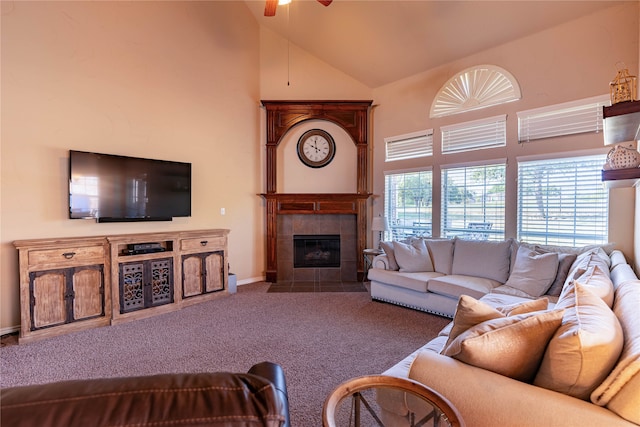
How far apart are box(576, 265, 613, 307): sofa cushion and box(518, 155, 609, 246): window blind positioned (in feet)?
4.81

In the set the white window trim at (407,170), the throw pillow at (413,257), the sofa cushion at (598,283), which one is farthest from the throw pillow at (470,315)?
the white window trim at (407,170)

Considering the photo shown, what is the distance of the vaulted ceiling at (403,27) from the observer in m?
3.21

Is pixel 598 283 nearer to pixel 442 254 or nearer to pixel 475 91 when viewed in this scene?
pixel 442 254

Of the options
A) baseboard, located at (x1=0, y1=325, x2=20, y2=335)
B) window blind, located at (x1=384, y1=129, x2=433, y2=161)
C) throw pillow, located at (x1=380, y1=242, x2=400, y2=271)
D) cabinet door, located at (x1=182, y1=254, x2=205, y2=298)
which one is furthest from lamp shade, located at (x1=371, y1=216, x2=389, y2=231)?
baseboard, located at (x1=0, y1=325, x2=20, y2=335)

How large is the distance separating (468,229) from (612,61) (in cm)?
228

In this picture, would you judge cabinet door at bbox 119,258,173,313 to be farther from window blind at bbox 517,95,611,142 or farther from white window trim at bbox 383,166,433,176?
window blind at bbox 517,95,611,142

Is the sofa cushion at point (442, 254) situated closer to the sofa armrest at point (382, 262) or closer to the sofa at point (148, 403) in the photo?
the sofa armrest at point (382, 262)

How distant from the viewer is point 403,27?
3.80 meters

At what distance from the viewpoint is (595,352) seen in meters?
0.98

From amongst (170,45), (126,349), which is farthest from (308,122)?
(126,349)

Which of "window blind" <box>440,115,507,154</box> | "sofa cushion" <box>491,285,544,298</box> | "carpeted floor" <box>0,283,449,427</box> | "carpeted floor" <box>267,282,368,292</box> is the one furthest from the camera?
"carpeted floor" <box>267,282,368,292</box>

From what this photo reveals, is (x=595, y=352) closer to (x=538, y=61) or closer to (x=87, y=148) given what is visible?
(x=538, y=61)

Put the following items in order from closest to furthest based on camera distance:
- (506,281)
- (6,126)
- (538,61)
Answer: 1. (6,126)
2. (506,281)
3. (538,61)

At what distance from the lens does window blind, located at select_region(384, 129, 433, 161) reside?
4.53 metres
